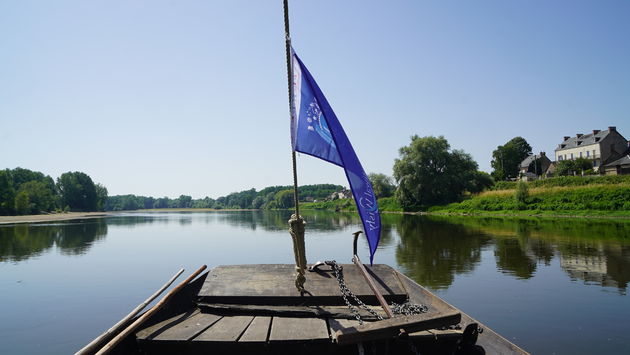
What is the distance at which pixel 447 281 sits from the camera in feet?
40.5

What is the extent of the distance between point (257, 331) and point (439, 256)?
14691 millimetres

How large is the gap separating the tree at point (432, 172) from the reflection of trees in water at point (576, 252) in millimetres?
30797

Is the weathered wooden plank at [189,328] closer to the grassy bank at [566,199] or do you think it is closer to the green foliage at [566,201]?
the grassy bank at [566,199]

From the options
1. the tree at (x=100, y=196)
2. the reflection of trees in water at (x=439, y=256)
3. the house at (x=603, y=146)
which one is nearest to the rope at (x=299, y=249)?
the reflection of trees in water at (x=439, y=256)

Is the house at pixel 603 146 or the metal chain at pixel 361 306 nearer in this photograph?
the metal chain at pixel 361 306

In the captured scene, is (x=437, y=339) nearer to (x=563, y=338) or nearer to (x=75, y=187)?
(x=563, y=338)

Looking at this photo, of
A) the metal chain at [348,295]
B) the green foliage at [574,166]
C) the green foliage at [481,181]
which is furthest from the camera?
the green foliage at [574,166]

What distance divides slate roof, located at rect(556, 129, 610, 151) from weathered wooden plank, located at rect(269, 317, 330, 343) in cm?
8087

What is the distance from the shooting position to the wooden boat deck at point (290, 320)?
3947 mm

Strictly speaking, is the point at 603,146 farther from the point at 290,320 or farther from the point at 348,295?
the point at 290,320

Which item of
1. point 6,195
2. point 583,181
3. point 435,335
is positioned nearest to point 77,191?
point 6,195

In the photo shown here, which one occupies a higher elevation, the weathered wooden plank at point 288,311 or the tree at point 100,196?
the tree at point 100,196

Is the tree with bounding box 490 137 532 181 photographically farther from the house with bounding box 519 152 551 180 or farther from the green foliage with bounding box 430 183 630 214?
the green foliage with bounding box 430 183 630 214

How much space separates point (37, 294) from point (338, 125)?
12589 mm
